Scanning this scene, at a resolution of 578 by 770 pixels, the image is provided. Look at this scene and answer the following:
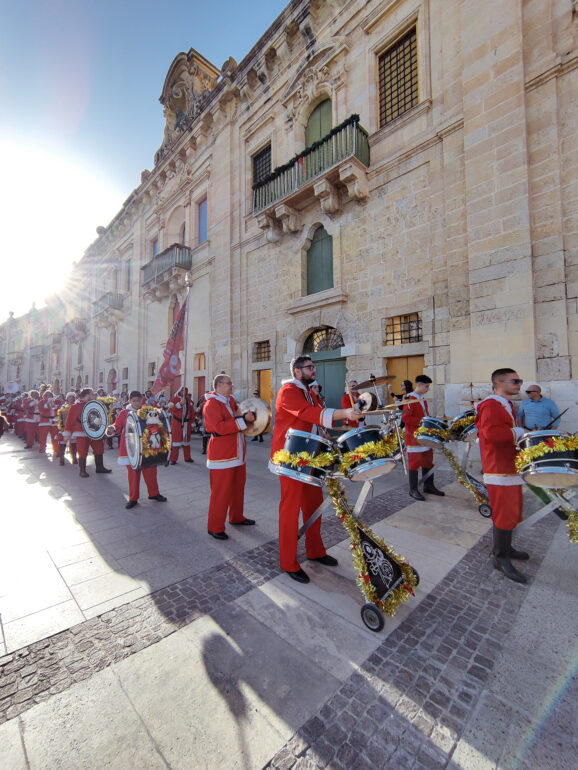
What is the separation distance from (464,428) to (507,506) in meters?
1.95

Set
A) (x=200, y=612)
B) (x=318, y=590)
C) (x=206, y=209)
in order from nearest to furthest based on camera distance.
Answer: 1. (x=200, y=612)
2. (x=318, y=590)
3. (x=206, y=209)

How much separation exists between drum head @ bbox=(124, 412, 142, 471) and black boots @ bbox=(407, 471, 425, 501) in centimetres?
447

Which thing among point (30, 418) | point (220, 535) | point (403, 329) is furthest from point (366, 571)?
point (30, 418)

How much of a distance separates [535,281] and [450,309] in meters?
1.70

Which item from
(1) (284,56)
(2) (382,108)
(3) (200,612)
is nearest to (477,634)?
(3) (200,612)

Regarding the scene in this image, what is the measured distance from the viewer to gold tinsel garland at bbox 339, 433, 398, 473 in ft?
8.46

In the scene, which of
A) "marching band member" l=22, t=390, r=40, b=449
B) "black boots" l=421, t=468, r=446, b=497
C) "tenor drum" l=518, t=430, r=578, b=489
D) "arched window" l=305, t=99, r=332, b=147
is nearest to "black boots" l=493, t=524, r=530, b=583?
"tenor drum" l=518, t=430, r=578, b=489

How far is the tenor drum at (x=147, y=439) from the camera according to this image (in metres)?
5.20

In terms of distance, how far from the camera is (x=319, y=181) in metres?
10.1

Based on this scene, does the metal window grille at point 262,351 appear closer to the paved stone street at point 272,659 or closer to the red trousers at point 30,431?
the red trousers at point 30,431

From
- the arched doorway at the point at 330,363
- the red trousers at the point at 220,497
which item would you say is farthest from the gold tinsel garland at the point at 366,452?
the arched doorway at the point at 330,363

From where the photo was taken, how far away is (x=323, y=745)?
5.45 feet

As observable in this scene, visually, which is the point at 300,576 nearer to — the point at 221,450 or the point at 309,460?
the point at 309,460

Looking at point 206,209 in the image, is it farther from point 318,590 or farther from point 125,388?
point 318,590
